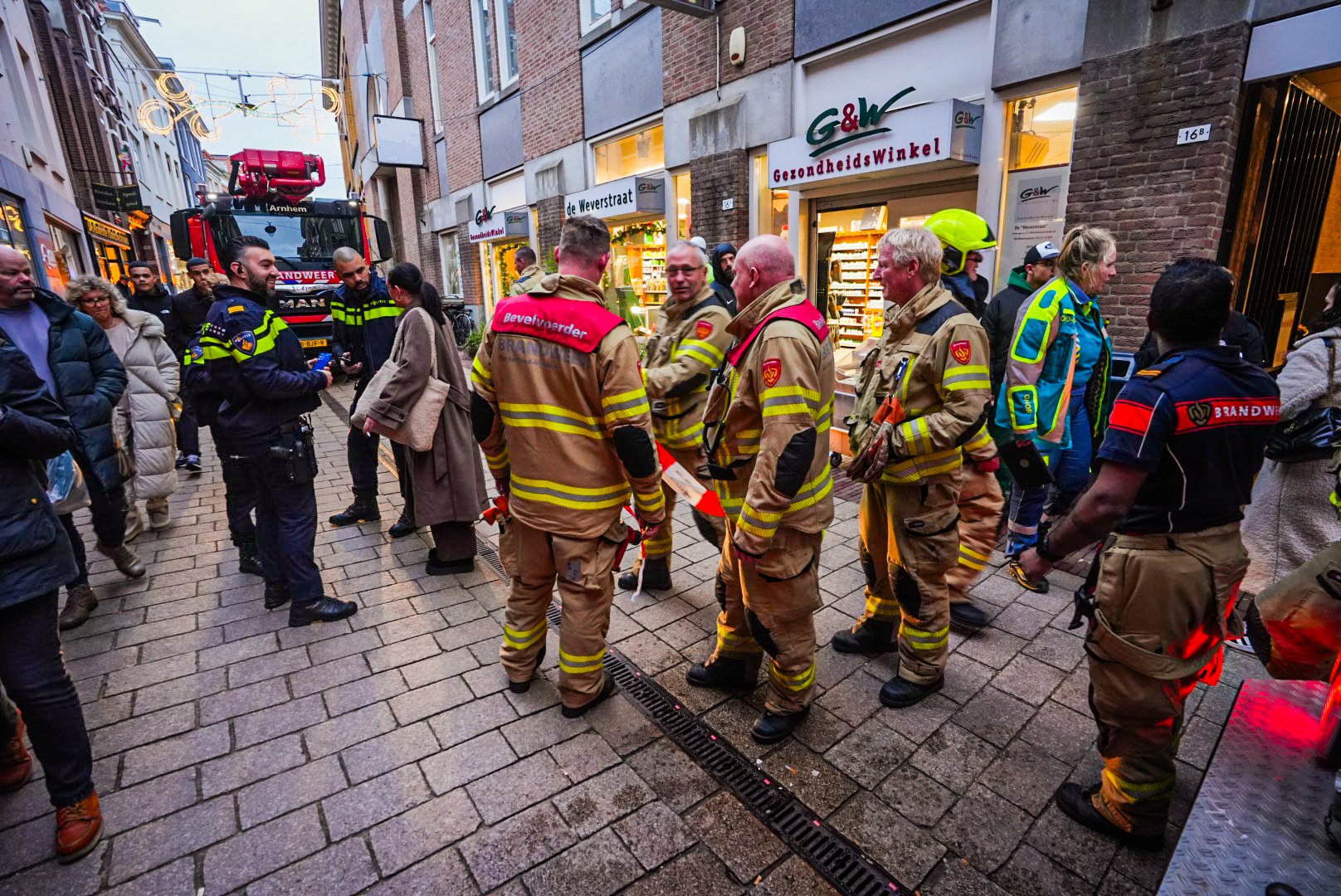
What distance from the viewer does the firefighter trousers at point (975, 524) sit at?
3670 mm

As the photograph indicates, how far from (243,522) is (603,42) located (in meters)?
10.4

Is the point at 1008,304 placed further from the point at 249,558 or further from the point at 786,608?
the point at 249,558

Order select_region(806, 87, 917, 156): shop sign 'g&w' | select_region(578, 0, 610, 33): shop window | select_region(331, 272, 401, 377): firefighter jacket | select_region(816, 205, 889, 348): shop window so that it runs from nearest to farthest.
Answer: select_region(331, 272, 401, 377): firefighter jacket < select_region(806, 87, 917, 156): shop sign 'g&w' < select_region(816, 205, 889, 348): shop window < select_region(578, 0, 610, 33): shop window

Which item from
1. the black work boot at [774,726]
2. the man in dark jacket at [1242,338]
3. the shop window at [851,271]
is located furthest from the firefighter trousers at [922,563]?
the shop window at [851,271]

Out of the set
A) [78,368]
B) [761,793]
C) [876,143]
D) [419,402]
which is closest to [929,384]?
[761,793]

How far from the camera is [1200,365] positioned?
6.20ft

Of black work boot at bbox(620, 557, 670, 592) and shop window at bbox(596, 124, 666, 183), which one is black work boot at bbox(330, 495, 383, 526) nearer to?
black work boot at bbox(620, 557, 670, 592)

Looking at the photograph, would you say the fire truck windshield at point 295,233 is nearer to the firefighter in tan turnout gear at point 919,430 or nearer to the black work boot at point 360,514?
the black work boot at point 360,514

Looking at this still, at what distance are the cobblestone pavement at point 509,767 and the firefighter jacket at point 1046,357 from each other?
1136 millimetres

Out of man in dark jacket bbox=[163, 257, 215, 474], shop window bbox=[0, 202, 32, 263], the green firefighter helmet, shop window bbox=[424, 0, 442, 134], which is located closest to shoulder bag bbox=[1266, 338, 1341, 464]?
the green firefighter helmet

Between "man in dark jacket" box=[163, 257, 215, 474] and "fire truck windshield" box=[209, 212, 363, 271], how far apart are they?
494 centimetres

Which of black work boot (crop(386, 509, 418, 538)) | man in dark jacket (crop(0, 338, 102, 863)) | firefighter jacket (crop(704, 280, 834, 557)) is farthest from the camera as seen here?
black work boot (crop(386, 509, 418, 538))

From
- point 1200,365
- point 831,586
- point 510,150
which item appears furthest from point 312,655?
point 510,150

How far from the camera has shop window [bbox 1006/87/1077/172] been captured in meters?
5.87
